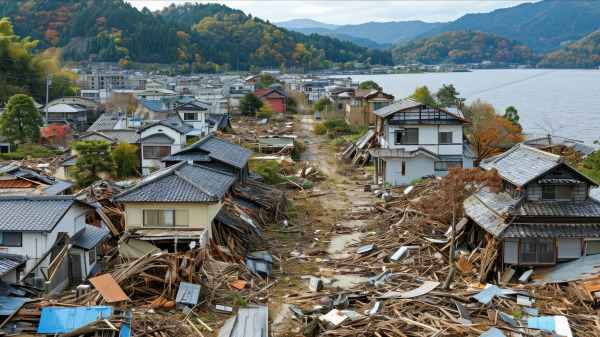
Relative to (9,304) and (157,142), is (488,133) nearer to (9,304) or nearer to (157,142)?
(157,142)

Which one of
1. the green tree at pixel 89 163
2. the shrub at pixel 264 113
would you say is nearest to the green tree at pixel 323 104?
the shrub at pixel 264 113

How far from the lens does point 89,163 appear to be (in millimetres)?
34062

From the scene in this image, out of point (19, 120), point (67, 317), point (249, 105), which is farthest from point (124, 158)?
point (249, 105)

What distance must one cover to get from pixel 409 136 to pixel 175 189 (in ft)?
58.2

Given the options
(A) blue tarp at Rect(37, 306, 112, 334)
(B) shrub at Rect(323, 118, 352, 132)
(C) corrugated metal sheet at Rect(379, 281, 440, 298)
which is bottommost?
(C) corrugated metal sheet at Rect(379, 281, 440, 298)

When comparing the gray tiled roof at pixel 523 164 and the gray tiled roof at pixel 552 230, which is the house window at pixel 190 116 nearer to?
the gray tiled roof at pixel 523 164

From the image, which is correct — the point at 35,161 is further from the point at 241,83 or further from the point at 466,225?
the point at 241,83

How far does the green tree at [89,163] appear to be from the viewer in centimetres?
3372

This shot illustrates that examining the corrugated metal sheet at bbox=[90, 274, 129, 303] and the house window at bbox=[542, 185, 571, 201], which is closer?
the corrugated metal sheet at bbox=[90, 274, 129, 303]

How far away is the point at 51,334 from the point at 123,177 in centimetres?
2531

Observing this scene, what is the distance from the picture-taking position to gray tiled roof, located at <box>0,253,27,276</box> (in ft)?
51.2

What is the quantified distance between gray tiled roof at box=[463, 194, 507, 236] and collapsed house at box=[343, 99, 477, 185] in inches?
436

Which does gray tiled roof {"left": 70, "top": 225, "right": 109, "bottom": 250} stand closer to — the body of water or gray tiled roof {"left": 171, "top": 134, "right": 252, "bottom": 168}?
gray tiled roof {"left": 171, "top": 134, "right": 252, "bottom": 168}

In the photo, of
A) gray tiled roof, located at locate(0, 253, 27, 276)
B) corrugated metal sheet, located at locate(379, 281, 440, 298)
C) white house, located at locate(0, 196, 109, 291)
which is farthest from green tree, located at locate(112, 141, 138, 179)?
corrugated metal sheet, located at locate(379, 281, 440, 298)
